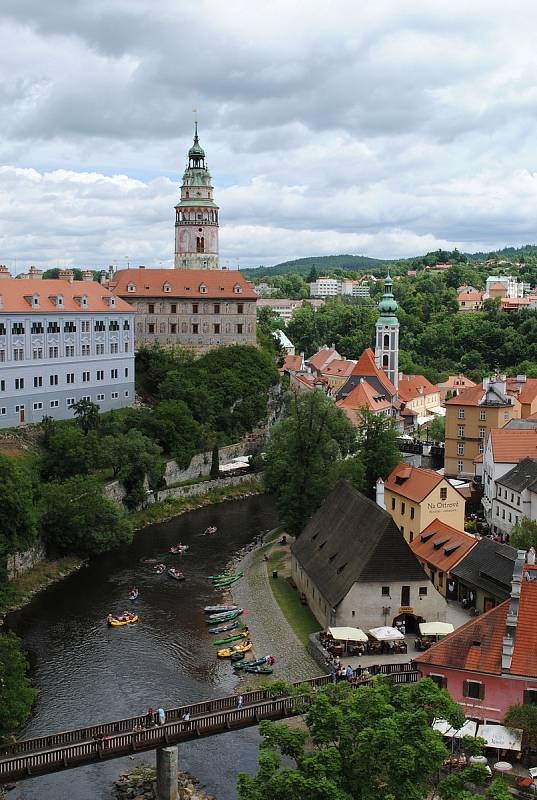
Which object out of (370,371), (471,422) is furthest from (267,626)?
(370,371)

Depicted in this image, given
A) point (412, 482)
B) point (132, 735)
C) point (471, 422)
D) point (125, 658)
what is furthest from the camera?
point (471, 422)

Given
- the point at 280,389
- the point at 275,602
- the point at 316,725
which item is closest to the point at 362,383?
the point at 280,389

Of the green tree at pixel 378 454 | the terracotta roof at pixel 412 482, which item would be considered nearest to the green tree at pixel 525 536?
the terracotta roof at pixel 412 482

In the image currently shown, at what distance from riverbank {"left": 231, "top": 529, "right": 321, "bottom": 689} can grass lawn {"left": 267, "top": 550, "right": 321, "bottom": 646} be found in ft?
Answer: 0.39

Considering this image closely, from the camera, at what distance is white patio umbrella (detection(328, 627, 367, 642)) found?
39.6 metres

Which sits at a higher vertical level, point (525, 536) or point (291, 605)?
point (525, 536)

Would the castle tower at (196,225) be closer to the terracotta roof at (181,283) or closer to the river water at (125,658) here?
the terracotta roof at (181,283)

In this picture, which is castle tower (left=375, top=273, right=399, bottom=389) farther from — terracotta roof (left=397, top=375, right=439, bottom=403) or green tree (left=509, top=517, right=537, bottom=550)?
green tree (left=509, top=517, right=537, bottom=550)

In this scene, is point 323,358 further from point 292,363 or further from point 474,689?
point 474,689

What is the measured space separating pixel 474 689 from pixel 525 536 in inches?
591

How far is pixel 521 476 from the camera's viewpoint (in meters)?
56.1

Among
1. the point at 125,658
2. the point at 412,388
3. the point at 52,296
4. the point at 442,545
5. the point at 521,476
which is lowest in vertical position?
the point at 125,658

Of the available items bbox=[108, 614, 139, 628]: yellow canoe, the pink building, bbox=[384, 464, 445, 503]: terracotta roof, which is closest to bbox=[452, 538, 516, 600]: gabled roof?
bbox=[384, 464, 445, 503]: terracotta roof

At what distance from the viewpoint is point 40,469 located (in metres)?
62.8
